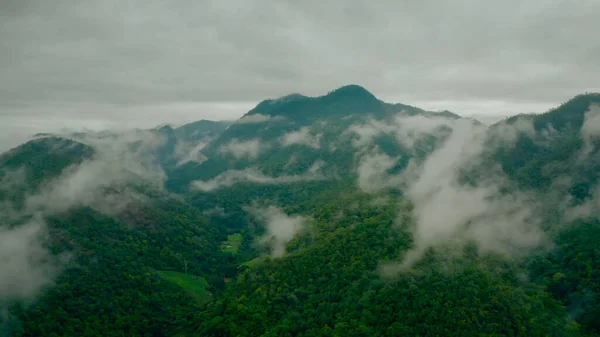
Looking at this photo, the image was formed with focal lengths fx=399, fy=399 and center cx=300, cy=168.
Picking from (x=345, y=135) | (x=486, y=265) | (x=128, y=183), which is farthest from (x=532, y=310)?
(x=345, y=135)

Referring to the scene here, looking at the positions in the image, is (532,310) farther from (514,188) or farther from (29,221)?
(29,221)

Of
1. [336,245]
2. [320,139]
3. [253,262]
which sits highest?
[320,139]

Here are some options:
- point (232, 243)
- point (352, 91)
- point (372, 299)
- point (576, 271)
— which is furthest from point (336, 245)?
point (352, 91)

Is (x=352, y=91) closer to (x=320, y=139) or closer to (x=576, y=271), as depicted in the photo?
(x=320, y=139)

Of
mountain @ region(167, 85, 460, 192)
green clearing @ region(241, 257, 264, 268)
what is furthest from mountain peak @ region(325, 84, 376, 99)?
green clearing @ region(241, 257, 264, 268)

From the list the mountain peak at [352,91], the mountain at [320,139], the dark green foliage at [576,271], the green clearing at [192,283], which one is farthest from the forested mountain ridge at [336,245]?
the mountain peak at [352,91]

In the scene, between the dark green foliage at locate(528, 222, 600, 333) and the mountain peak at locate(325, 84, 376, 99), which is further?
the mountain peak at locate(325, 84, 376, 99)

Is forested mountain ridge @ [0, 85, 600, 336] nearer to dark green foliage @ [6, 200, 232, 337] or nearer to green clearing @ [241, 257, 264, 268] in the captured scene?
dark green foliage @ [6, 200, 232, 337]
